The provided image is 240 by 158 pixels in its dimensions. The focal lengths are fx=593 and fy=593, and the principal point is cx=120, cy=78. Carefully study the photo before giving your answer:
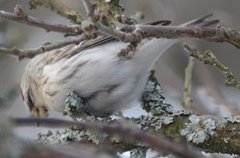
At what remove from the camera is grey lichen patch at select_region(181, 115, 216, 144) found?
150cm

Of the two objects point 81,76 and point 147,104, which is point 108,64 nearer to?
point 81,76

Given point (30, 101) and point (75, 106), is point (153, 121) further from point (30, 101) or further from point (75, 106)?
point (30, 101)

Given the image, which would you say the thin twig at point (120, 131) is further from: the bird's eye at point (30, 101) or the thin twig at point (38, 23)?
the bird's eye at point (30, 101)

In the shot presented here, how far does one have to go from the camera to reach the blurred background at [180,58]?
2145 millimetres

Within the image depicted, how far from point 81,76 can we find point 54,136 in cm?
53

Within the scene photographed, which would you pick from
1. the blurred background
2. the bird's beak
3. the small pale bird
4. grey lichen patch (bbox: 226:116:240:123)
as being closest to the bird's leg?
the small pale bird

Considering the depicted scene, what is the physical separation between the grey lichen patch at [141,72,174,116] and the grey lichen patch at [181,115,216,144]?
183mm

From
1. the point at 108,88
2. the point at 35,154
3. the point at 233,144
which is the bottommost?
the point at 35,154

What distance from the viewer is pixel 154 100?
1874 millimetres

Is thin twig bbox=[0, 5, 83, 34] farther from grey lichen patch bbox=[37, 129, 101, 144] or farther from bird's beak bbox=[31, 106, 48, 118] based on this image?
bird's beak bbox=[31, 106, 48, 118]

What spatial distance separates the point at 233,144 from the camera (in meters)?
1.49

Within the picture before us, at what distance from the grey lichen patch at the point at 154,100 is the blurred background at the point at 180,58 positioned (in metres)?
0.27

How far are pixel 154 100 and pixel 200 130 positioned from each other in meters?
0.39

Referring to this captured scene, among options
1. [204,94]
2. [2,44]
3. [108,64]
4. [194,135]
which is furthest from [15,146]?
[204,94]
